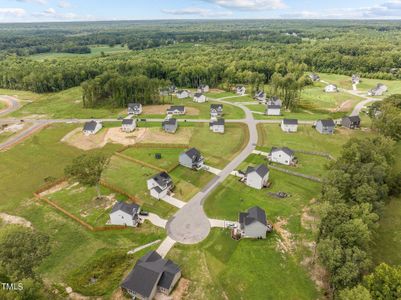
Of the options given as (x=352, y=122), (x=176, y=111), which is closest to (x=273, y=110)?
(x=352, y=122)

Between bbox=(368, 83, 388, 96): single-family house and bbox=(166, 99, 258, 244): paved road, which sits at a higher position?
bbox=(368, 83, 388, 96): single-family house

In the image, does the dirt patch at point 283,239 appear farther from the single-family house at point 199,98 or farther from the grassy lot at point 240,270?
the single-family house at point 199,98

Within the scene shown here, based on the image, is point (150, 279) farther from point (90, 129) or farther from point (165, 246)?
point (90, 129)

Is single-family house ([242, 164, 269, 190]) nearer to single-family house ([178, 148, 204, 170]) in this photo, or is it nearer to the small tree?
single-family house ([178, 148, 204, 170])

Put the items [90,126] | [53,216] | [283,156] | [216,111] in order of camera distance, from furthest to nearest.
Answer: [216,111] → [90,126] → [283,156] → [53,216]

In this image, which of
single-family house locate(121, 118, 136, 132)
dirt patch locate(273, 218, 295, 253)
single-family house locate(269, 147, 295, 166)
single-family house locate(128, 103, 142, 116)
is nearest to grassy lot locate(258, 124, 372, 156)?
single-family house locate(269, 147, 295, 166)

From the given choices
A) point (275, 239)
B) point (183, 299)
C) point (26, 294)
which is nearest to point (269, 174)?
point (275, 239)
